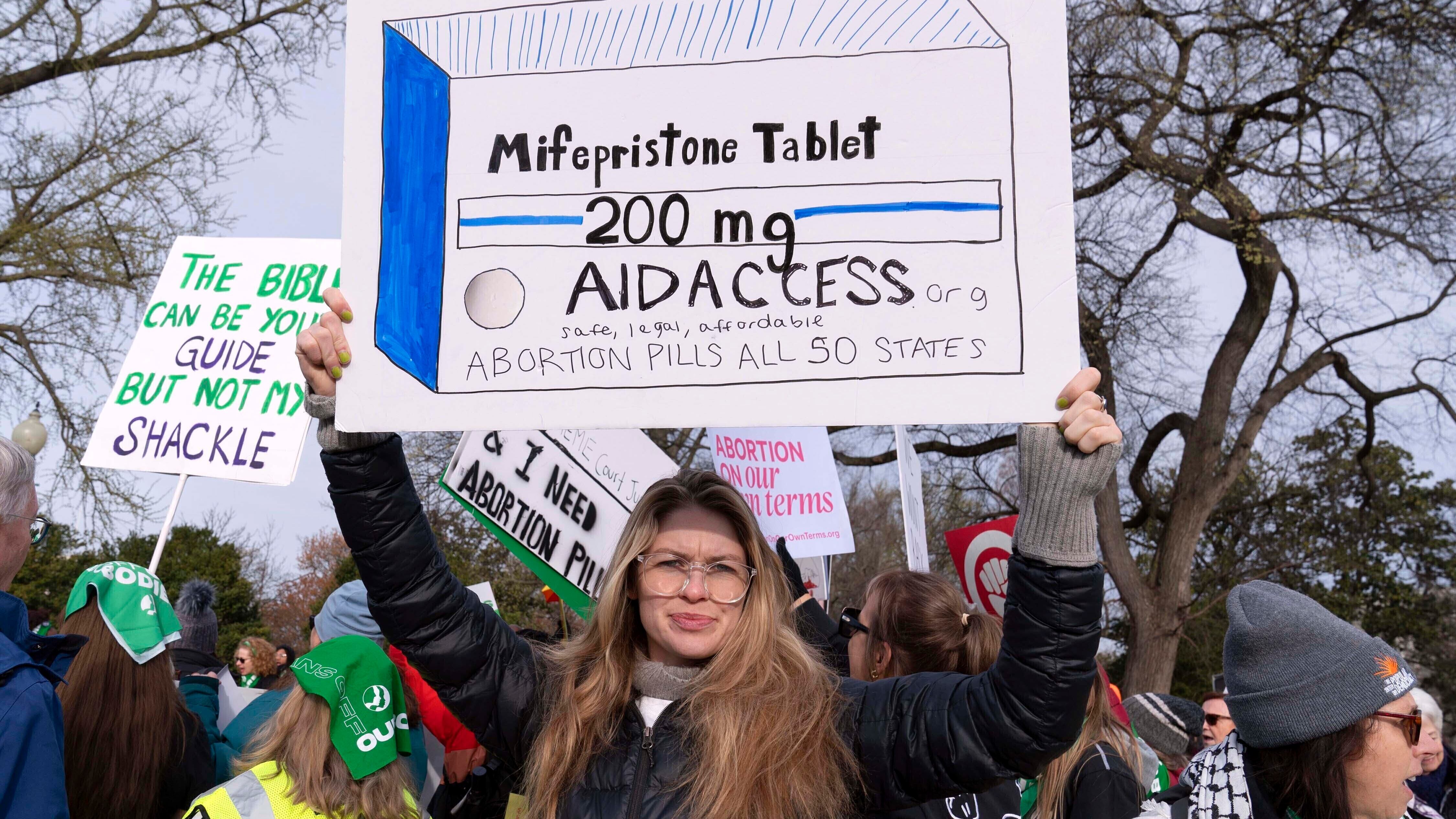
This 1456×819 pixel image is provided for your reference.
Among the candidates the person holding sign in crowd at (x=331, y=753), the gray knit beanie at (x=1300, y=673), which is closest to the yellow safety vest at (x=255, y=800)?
the person holding sign in crowd at (x=331, y=753)

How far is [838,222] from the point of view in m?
2.15

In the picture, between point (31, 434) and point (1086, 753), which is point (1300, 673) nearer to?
point (1086, 753)

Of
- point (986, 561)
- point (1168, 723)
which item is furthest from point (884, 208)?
point (1168, 723)

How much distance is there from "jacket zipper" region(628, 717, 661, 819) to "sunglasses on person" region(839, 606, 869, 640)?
1388mm

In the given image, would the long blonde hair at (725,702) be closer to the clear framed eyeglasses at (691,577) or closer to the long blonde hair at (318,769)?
the clear framed eyeglasses at (691,577)

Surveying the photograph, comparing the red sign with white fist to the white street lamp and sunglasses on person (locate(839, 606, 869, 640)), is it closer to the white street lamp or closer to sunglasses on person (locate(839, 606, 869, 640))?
sunglasses on person (locate(839, 606, 869, 640))

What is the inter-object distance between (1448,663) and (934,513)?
11.7 m

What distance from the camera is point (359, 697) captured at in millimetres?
3016

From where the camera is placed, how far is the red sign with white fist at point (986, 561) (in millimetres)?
5828

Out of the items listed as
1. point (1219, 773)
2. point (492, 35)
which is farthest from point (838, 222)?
point (1219, 773)

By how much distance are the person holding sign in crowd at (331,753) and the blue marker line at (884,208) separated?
181cm

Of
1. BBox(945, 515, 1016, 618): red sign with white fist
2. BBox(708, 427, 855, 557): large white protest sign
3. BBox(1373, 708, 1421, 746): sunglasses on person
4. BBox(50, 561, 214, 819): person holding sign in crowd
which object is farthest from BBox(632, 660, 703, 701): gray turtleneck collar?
BBox(708, 427, 855, 557): large white protest sign

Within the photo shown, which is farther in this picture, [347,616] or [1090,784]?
[347,616]

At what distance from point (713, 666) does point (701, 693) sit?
0.23 feet
